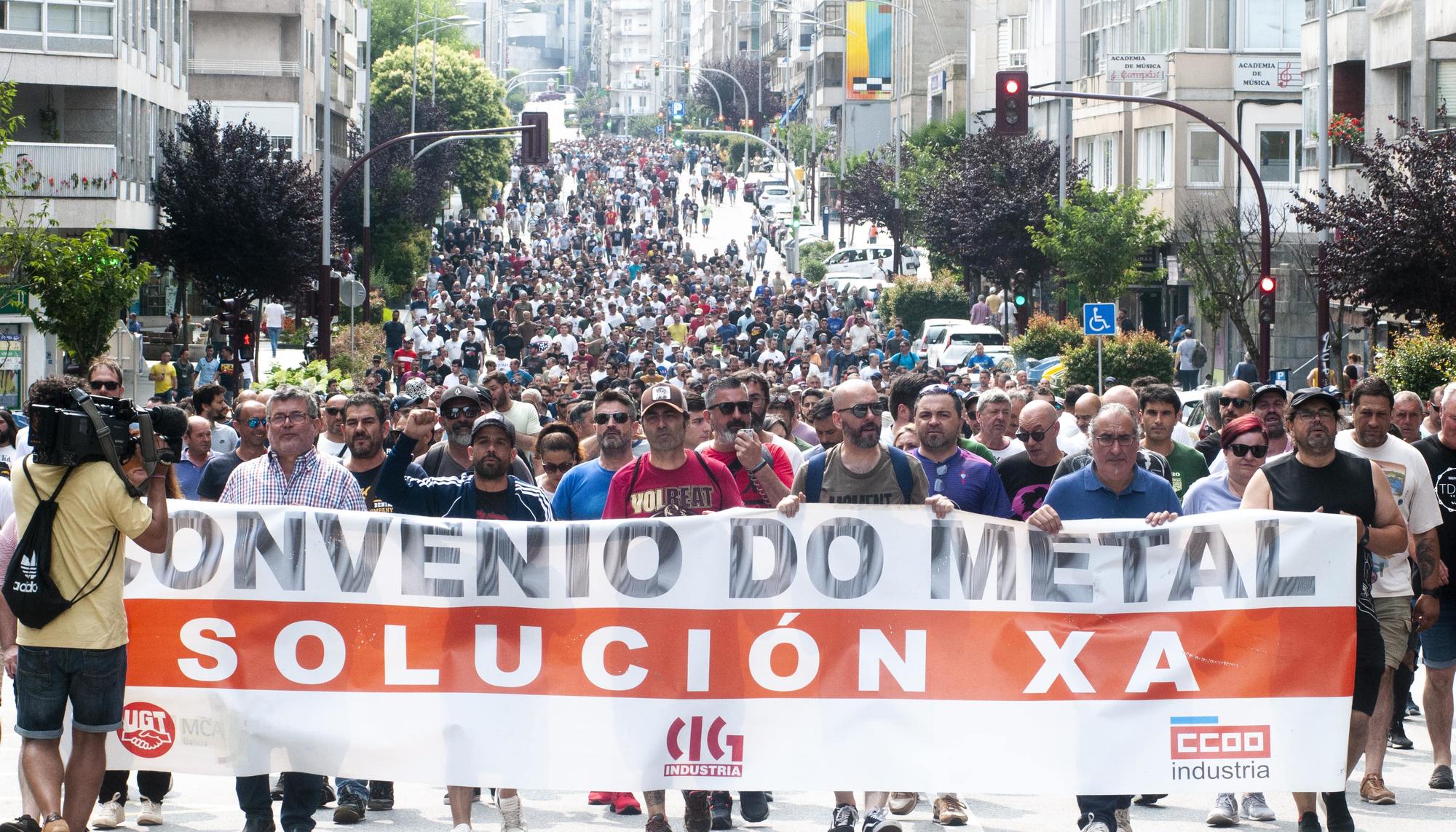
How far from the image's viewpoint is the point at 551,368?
30297 mm

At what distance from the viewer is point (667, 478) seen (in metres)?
8.73

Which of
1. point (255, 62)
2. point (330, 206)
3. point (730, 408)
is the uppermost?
point (255, 62)

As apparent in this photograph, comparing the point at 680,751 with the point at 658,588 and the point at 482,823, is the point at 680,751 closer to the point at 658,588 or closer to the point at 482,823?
the point at 658,588

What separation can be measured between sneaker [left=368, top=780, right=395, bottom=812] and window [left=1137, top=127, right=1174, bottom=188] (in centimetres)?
4254

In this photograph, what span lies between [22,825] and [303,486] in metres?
1.92


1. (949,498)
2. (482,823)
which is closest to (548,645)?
(482,823)

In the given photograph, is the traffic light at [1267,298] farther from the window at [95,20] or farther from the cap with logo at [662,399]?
the cap with logo at [662,399]

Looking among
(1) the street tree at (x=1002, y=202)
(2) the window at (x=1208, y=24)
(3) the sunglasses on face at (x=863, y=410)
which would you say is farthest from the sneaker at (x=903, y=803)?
(1) the street tree at (x=1002, y=202)

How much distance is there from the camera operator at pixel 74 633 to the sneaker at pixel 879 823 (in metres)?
2.81

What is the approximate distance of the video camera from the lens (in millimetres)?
7492

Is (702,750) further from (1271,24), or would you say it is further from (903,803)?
(1271,24)

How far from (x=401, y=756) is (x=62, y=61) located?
1377 inches

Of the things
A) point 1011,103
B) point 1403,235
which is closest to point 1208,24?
point 1011,103

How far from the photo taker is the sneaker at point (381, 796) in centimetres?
924
